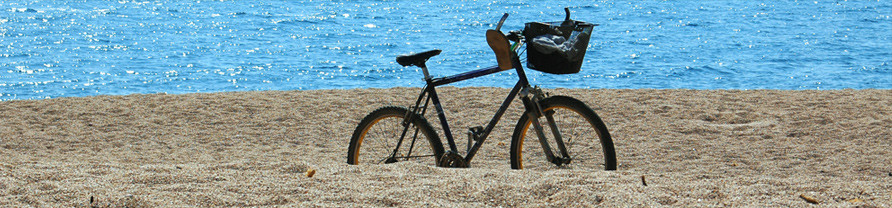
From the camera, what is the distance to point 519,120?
4.38 metres

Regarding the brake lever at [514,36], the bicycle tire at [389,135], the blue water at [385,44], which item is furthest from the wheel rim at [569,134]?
the blue water at [385,44]

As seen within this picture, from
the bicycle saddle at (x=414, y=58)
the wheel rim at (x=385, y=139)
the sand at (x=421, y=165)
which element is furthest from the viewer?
the wheel rim at (x=385, y=139)

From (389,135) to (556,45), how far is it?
1260 millimetres

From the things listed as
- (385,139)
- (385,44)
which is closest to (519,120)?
(385,139)

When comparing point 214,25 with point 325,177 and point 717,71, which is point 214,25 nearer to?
point 717,71

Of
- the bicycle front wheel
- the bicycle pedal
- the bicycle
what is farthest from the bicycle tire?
the bicycle front wheel

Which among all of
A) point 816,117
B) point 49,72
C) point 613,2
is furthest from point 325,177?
point 613,2

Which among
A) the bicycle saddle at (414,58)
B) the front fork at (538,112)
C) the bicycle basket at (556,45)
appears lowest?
the front fork at (538,112)

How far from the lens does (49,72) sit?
17125 mm

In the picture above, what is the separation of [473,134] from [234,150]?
2.66 m

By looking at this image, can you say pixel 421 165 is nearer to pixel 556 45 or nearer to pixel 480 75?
pixel 480 75

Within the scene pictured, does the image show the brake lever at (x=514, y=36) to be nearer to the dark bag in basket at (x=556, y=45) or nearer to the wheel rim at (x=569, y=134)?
the dark bag in basket at (x=556, y=45)

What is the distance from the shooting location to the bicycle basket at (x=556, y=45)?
13.3 ft

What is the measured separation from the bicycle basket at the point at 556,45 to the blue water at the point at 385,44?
10.4m
